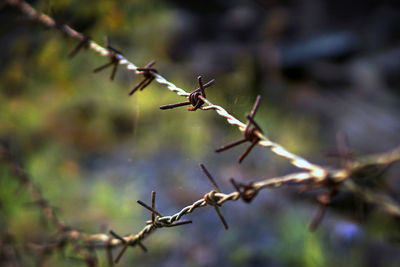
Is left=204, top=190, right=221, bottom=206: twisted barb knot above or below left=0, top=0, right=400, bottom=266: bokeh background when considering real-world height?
above

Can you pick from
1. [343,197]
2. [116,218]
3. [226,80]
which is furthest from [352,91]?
[116,218]

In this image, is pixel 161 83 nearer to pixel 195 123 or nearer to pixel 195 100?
pixel 195 100

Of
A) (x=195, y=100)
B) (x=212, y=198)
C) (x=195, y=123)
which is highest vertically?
(x=195, y=100)

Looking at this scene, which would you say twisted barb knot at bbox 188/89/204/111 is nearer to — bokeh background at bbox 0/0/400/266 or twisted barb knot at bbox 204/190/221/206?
bokeh background at bbox 0/0/400/266

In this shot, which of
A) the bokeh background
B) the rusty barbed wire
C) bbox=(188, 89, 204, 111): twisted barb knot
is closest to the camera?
the rusty barbed wire

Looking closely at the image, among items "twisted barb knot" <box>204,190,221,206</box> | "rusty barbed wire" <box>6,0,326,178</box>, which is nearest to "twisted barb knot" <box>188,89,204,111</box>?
"rusty barbed wire" <box>6,0,326,178</box>

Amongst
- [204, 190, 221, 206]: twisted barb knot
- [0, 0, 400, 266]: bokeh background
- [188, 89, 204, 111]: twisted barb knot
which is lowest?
[0, 0, 400, 266]: bokeh background

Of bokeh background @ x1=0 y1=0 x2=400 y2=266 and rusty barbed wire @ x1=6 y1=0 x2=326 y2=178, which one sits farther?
bokeh background @ x1=0 y1=0 x2=400 y2=266

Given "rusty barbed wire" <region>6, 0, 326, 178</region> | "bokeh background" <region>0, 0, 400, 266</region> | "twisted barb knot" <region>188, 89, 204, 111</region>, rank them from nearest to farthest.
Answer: "rusty barbed wire" <region>6, 0, 326, 178</region>, "twisted barb knot" <region>188, 89, 204, 111</region>, "bokeh background" <region>0, 0, 400, 266</region>

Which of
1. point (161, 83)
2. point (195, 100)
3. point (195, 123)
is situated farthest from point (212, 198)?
point (195, 123)

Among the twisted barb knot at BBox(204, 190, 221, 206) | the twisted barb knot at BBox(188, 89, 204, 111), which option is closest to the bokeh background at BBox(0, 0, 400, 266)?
the twisted barb knot at BBox(188, 89, 204, 111)
